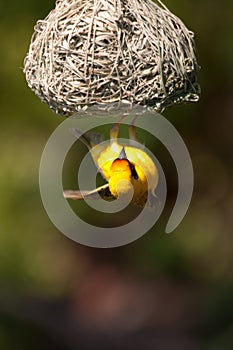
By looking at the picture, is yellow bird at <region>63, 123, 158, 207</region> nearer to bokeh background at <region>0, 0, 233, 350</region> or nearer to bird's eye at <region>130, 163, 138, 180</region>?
bird's eye at <region>130, 163, 138, 180</region>

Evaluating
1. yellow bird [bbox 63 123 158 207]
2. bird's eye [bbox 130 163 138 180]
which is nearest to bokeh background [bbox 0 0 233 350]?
yellow bird [bbox 63 123 158 207]

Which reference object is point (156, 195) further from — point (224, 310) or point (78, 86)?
point (224, 310)

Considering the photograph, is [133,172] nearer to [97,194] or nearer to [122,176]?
[122,176]

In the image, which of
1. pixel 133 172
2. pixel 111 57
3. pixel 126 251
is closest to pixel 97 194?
pixel 133 172

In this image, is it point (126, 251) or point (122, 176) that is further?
point (126, 251)

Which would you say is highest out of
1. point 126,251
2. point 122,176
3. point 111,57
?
point 126,251

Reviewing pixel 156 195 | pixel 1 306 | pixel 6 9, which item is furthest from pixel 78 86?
pixel 1 306
